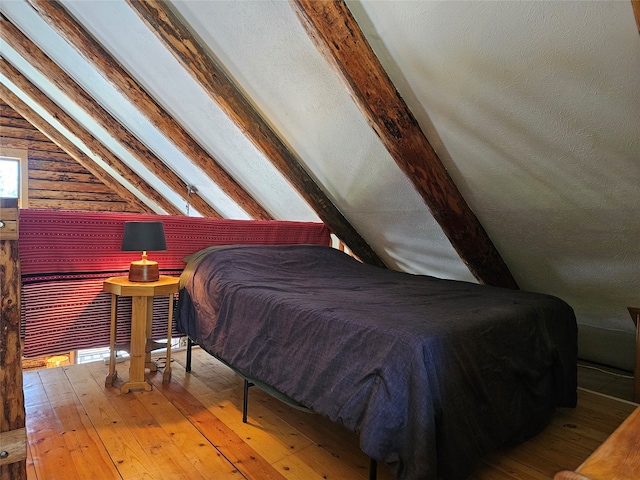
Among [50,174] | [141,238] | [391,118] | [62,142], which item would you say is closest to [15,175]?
[50,174]

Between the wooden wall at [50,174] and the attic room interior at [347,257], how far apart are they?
1852 mm

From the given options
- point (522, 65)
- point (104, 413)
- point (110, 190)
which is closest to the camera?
point (522, 65)

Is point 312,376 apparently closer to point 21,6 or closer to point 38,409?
point 38,409

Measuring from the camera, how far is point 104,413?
2.09 meters

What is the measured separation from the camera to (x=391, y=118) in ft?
7.42

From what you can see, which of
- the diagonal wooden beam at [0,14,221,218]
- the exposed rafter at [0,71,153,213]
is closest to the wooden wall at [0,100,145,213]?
the exposed rafter at [0,71,153,213]

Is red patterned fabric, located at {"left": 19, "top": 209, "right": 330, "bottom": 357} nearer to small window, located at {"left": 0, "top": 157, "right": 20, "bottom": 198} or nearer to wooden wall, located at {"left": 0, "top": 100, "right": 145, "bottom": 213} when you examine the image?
wooden wall, located at {"left": 0, "top": 100, "right": 145, "bottom": 213}

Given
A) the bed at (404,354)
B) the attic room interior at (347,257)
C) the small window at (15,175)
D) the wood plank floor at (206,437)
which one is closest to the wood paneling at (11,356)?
the attic room interior at (347,257)

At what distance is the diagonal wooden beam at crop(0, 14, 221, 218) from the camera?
3373 mm

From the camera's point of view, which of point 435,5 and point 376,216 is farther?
point 376,216

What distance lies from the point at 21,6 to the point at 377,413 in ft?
12.0

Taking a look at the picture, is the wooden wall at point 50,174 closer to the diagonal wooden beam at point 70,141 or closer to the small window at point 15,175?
the small window at point 15,175

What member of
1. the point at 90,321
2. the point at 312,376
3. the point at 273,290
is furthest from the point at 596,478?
the point at 90,321

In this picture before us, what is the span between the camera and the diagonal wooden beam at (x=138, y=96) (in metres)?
2.82
